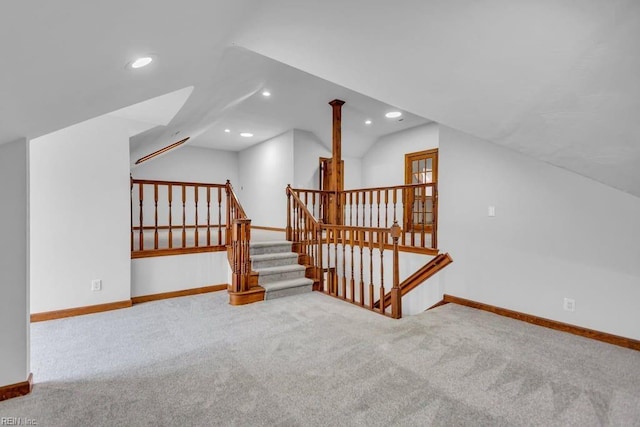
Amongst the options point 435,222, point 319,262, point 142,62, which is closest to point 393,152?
point 435,222

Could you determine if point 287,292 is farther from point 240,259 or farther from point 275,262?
point 240,259

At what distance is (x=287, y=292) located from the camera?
400 cm

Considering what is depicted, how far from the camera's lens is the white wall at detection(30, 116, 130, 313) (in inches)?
124

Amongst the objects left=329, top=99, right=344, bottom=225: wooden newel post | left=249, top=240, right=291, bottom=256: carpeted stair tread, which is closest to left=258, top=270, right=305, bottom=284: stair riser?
left=249, top=240, right=291, bottom=256: carpeted stair tread

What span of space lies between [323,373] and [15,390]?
192 cm

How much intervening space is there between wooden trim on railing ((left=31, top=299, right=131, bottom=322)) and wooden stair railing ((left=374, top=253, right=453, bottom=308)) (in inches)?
127

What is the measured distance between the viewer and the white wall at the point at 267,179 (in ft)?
22.7

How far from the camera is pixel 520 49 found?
4.76 feet

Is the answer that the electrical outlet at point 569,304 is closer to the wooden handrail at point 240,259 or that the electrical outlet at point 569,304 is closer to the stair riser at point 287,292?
the stair riser at point 287,292

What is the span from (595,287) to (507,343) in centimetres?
98

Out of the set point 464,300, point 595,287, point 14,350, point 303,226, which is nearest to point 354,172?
point 303,226

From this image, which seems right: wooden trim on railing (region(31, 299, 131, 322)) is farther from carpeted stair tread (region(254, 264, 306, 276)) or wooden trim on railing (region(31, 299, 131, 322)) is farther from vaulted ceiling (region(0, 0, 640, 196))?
vaulted ceiling (region(0, 0, 640, 196))

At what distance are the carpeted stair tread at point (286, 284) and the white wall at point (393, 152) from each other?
12.3 feet

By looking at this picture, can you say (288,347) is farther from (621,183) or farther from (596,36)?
(621,183)
